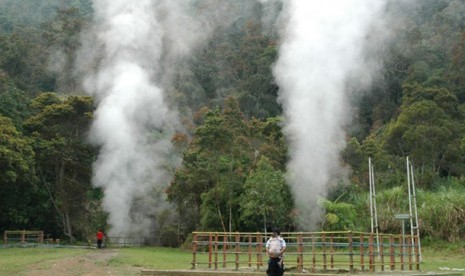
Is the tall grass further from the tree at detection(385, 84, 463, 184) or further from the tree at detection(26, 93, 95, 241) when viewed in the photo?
the tree at detection(26, 93, 95, 241)

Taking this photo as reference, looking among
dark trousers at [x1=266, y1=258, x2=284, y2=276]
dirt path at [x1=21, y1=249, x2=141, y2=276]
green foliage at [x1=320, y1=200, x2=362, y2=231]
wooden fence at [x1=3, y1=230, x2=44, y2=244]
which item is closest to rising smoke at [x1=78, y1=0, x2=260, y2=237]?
wooden fence at [x1=3, y1=230, x2=44, y2=244]

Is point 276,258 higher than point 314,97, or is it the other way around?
point 314,97

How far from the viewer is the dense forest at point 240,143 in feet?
93.2

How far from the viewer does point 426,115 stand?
35.2m

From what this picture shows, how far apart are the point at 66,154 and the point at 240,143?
10.0 metres

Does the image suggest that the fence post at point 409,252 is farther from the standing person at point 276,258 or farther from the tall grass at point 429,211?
the tall grass at point 429,211

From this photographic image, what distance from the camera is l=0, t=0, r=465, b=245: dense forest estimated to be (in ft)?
93.2

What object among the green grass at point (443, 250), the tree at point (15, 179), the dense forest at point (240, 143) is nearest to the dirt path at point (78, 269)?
the dense forest at point (240, 143)

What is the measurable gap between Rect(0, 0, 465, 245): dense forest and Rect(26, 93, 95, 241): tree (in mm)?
64

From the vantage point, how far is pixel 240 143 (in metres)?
32.0

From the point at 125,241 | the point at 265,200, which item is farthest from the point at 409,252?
the point at 125,241

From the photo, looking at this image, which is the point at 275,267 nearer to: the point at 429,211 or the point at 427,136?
the point at 429,211

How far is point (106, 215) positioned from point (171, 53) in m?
21.2

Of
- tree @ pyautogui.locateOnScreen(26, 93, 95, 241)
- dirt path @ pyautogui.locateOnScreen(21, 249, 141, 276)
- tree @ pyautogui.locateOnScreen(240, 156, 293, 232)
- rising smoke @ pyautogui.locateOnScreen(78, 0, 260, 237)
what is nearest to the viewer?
dirt path @ pyautogui.locateOnScreen(21, 249, 141, 276)
